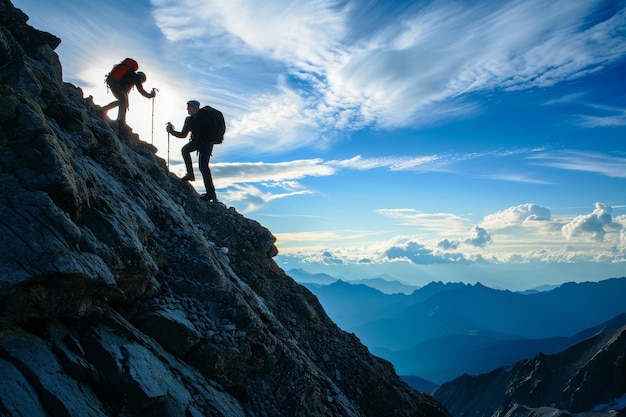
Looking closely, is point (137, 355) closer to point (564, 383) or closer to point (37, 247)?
point (37, 247)

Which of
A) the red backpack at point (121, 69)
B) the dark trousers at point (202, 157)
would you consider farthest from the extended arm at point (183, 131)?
the red backpack at point (121, 69)

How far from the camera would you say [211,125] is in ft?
68.6

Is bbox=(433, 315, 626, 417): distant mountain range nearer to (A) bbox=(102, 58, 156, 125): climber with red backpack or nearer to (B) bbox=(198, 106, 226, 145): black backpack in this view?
(B) bbox=(198, 106, 226, 145): black backpack

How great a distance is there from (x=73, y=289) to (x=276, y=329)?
9372 mm

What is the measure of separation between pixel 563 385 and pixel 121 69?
15723 centimetres

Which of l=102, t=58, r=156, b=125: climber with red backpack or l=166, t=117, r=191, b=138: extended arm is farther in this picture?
l=166, t=117, r=191, b=138: extended arm

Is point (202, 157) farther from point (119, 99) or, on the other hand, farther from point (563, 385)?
point (563, 385)

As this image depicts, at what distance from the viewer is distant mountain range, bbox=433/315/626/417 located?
355 ft

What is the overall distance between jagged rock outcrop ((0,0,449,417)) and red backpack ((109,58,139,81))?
1.95 meters

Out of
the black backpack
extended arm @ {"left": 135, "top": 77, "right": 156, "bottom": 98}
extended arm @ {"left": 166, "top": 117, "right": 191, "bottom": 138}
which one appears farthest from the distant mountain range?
extended arm @ {"left": 135, "top": 77, "right": 156, "bottom": 98}

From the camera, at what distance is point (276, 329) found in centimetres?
1684

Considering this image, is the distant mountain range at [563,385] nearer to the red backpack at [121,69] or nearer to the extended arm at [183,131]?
the extended arm at [183,131]

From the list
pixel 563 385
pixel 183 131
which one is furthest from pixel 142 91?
pixel 563 385

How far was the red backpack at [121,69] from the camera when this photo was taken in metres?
20.6
